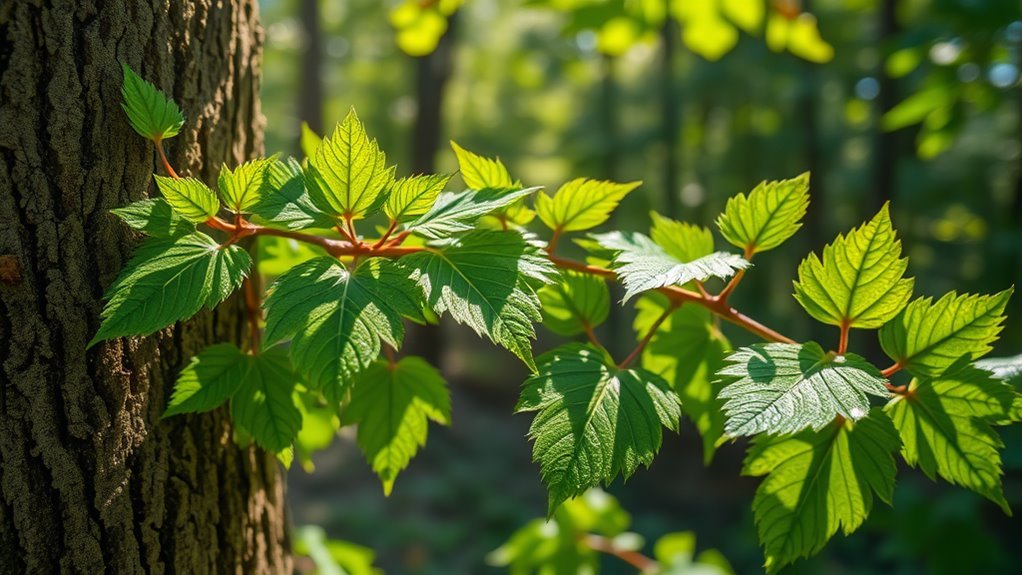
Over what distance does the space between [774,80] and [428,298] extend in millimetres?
13082

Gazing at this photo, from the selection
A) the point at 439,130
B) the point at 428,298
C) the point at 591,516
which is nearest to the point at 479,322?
the point at 428,298

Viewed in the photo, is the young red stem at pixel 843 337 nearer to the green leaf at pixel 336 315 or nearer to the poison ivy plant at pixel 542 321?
the poison ivy plant at pixel 542 321

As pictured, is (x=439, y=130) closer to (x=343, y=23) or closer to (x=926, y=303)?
(x=343, y=23)

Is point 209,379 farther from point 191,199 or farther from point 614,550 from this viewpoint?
point 614,550

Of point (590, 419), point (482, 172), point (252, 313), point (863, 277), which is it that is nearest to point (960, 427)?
point (863, 277)

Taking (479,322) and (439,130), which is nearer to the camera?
(479,322)

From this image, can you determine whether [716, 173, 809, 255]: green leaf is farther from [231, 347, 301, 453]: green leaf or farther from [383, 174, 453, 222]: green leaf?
[231, 347, 301, 453]: green leaf

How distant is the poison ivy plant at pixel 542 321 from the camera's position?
699 mm

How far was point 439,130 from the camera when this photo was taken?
1140 centimetres

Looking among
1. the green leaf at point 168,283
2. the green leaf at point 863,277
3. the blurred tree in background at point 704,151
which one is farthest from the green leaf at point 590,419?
the blurred tree in background at point 704,151

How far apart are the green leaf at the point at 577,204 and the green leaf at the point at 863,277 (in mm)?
271

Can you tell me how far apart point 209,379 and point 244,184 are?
244 mm

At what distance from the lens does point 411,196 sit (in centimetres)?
78

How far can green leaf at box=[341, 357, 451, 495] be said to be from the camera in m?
0.97
